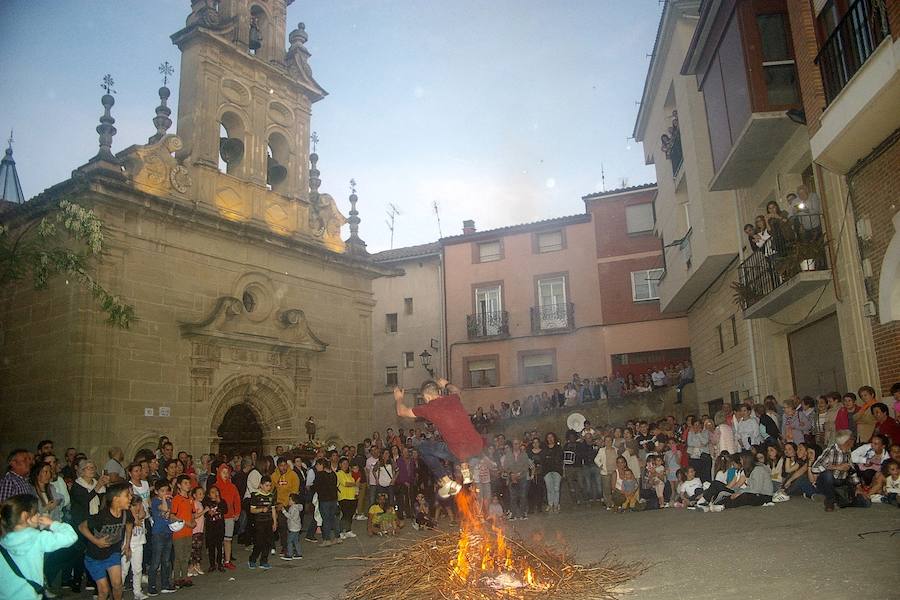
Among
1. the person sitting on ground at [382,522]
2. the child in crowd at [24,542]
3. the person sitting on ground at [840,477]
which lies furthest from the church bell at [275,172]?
the child in crowd at [24,542]

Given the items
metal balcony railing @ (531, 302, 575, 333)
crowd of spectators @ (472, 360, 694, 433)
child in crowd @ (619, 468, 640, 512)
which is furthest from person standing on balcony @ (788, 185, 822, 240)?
metal balcony railing @ (531, 302, 575, 333)

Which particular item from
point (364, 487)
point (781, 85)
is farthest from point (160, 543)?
point (781, 85)

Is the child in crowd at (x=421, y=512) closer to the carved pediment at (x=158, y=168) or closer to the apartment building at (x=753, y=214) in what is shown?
the apartment building at (x=753, y=214)

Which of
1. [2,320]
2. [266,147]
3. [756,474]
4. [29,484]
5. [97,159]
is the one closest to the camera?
[29,484]

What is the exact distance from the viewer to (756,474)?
447 inches

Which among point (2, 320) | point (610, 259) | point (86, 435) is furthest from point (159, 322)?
point (610, 259)

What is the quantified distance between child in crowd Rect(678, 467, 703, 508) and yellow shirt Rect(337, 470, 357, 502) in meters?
6.23

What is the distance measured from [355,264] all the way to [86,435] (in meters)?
9.54

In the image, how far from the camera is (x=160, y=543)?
8820 millimetres

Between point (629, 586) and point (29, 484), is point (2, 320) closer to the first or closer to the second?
point (29, 484)

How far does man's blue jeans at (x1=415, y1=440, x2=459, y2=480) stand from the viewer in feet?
26.6

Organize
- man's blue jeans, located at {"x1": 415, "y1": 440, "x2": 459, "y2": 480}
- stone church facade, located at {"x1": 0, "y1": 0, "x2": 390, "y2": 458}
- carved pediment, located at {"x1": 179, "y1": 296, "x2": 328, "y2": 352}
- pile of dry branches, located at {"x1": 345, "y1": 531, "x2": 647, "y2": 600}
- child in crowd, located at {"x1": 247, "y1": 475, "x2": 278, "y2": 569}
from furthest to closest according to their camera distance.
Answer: carved pediment, located at {"x1": 179, "y1": 296, "x2": 328, "y2": 352} → stone church facade, located at {"x1": 0, "y1": 0, "x2": 390, "y2": 458} → child in crowd, located at {"x1": 247, "y1": 475, "x2": 278, "y2": 569} → man's blue jeans, located at {"x1": 415, "y1": 440, "x2": 459, "y2": 480} → pile of dry branches, located at {"x1": 345, "y1": 531, "x2": 647, "y2": 600}

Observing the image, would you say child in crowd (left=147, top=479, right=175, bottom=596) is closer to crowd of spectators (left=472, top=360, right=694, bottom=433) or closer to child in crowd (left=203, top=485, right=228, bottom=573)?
child in crowd (left=203, top=485, right=228, bottom=573)

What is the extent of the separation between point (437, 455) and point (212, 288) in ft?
37.4
